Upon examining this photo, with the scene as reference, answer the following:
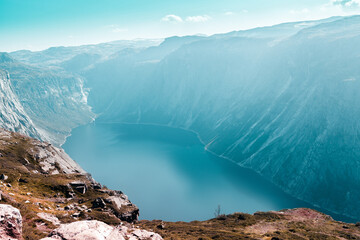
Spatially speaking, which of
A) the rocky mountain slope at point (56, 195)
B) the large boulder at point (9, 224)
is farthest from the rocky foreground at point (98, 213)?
the large boulder at point (9, 224)

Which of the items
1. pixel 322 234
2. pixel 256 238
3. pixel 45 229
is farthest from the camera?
pixel 322 234

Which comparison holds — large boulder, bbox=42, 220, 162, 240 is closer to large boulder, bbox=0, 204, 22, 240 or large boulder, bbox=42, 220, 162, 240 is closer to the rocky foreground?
the rocky foreground

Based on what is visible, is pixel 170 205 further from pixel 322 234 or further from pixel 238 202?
pixel 322 234

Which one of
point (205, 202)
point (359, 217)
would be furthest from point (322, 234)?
point (359, 217)

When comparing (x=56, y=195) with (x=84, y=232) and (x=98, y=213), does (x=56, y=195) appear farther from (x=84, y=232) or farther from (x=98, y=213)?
(x=84, y=232)

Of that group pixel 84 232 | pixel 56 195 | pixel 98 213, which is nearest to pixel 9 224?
pixel 84 232
